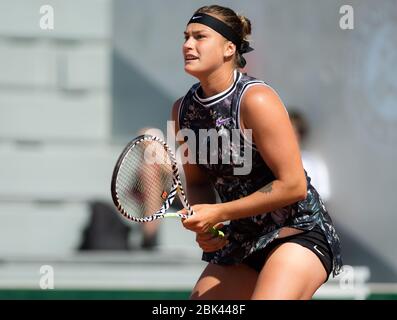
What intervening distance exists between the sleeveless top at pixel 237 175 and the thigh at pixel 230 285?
0.15 feet

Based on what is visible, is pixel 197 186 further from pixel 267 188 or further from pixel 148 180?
pixel 267 188

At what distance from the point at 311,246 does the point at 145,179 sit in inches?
26.4

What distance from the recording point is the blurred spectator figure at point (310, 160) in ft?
25.4

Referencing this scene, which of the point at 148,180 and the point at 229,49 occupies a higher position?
the point at 229,49

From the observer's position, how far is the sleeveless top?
428 cm

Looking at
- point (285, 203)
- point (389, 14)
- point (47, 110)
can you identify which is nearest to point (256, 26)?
point (389, 14)

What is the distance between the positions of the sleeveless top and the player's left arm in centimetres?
9

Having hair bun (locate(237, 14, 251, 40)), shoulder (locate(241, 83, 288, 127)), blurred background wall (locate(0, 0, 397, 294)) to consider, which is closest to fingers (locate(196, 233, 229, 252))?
shoulder (locate(241, 83, 288, 127))

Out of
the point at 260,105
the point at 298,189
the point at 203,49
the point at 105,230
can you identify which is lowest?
the point at 298,189

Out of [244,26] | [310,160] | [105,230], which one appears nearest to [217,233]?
[244,26]

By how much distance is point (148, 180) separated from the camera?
4414mm

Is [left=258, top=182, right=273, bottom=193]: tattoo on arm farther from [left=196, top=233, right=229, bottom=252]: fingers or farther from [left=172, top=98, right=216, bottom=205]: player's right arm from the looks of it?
[left=172, top=98, right=216, bottom=205]: player's right arm

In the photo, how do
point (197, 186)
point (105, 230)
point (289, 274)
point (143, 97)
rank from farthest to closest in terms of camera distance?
point (143, 97) < point (105, 230) < point (197, 186) < point (289, 274)
